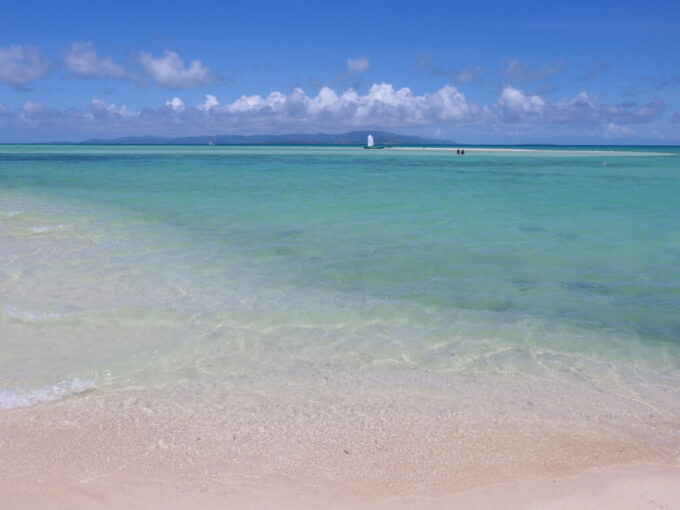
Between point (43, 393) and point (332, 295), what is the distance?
154 inches

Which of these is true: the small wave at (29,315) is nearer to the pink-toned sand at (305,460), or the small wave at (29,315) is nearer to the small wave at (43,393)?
the small wave at (43,393)

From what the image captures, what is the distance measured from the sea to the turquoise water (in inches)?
1.4

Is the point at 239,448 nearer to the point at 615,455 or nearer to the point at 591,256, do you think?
the point at 615,455

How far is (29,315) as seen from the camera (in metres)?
6.66

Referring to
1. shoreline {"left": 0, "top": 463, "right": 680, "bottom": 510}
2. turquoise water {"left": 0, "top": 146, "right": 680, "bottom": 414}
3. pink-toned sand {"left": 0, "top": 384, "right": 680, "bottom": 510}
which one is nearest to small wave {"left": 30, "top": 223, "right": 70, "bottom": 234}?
turquoise water {"left": 0, "top": 146, "right": 680, "bottom": 414}

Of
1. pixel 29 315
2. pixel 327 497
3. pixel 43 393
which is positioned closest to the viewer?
pixel 327 497

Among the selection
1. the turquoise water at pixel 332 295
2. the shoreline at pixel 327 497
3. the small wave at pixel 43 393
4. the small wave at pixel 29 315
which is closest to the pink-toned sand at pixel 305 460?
the shoreline at pixel 327 497

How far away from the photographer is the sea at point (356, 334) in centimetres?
430

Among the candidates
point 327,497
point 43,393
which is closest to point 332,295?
point 43,393

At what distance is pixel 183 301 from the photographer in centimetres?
735

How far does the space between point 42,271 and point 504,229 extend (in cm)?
969

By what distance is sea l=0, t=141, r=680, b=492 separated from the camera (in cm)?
430

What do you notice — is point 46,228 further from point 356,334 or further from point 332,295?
A: point 356,334

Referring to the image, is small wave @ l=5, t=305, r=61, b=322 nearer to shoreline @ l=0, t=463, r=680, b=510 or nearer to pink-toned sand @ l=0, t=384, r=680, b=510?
pink-toned sand @ l=0, t=384, r=680, b=510
